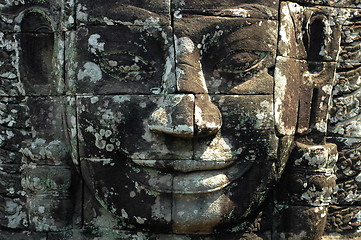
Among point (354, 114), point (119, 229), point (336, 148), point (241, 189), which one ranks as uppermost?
point (354, 114)

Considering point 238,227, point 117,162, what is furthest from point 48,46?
point 238,227

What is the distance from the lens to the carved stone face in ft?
10.1

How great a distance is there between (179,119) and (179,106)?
78 millimetres

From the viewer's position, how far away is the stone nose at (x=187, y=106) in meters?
2.99

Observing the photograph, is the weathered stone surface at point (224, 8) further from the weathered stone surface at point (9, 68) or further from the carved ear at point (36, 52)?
the weathered stone surface at point (9, 68)

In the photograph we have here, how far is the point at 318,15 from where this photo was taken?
133 inches

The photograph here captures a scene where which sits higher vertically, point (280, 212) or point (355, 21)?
point (355, 21)

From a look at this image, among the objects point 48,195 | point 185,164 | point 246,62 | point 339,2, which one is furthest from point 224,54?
point 48,195

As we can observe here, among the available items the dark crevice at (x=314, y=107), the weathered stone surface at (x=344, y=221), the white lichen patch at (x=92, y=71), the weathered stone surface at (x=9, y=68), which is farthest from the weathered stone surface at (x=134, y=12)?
the weathered stone surface at (x=344, y=221)

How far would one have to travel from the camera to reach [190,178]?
10.3 feet

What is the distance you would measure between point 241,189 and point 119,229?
822 millimetres

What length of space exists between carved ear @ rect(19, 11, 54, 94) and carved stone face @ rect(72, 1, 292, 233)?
0.32 m

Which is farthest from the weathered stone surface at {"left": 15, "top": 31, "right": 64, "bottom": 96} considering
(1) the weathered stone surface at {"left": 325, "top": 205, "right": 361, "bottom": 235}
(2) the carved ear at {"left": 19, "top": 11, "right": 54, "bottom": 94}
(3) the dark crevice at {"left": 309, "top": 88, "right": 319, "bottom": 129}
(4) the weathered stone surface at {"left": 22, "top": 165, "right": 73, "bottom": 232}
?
(1) the weathered stone surface at {"left": 325, "top": 205, "right": 361, "bottom": 235}

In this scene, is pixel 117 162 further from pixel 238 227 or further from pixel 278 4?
pixel 278 4
